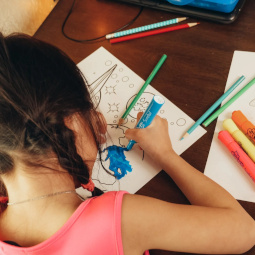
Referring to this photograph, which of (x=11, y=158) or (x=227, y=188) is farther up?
(x=227, y=188)

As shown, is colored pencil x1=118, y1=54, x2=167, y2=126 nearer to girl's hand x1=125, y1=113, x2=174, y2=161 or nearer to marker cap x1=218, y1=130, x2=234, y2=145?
girl's hand x1=125, y1=113, x2=174, y2=161

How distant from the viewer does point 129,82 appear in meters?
0.70

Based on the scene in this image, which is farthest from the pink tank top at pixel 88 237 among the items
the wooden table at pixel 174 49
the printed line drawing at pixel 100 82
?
the printed line drawing at pixel 100 82

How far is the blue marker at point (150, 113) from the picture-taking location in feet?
1.64

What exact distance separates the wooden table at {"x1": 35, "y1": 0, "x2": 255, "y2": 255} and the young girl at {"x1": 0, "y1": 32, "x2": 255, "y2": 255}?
0.05 metres

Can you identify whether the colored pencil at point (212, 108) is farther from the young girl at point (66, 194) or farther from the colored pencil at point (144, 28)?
the colored pencil at point (144, 28)

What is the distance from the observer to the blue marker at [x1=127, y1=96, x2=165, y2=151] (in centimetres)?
50

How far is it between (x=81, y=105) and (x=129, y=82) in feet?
0.86

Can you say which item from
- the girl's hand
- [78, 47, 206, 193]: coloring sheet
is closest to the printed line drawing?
[78, 47, 206, 193]: coloring sheet

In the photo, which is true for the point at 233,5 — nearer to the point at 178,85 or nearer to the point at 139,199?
the point at 178,85

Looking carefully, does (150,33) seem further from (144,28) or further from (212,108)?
(212,108)

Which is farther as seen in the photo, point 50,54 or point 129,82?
point 129,82

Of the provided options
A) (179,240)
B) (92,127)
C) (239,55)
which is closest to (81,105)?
(92,127)

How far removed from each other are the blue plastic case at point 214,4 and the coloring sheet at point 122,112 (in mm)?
204
